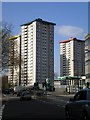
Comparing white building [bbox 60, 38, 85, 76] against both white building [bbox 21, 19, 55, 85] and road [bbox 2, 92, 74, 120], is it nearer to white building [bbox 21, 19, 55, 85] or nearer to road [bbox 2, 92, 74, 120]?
white building [bbox 21, 19, 55, 85]

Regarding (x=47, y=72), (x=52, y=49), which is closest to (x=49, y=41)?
(x=52, y=49)

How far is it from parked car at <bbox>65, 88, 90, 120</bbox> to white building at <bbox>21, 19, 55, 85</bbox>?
96.0 meters

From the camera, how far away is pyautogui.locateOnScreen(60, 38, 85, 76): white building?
424ft

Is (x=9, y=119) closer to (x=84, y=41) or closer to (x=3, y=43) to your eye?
(x=3, y=43)

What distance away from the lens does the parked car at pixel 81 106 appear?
47.8ft

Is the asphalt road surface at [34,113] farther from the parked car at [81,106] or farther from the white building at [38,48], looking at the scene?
the white building at [38,48]

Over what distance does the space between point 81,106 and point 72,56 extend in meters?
116

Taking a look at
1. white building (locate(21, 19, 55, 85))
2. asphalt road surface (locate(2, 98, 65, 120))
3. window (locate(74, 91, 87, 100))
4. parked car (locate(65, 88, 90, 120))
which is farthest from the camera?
white building (locate(21, 19, 55, 85))

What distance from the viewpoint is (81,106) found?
15094 millimetres

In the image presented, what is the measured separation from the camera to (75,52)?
129375mm

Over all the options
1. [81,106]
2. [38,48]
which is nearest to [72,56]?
[38,48]

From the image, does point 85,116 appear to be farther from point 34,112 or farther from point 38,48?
point 38,48

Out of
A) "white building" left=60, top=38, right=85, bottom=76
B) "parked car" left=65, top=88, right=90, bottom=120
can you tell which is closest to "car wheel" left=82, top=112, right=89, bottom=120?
"parked car" left=65, top=88, right=90, bottom=120

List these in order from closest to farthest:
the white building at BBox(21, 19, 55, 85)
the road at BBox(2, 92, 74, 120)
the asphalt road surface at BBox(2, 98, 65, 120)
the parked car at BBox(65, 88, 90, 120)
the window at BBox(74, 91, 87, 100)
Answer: the parked car at BBox(65, 88, 90, 120) → the window at BBox(74, 91, 87, 100) → the asphalt road surface at BBox(2, 98, 65, 120) → the road at BBox(2, 92, 74, 120) → the white building at BBox(21, 19, 55, 85)
